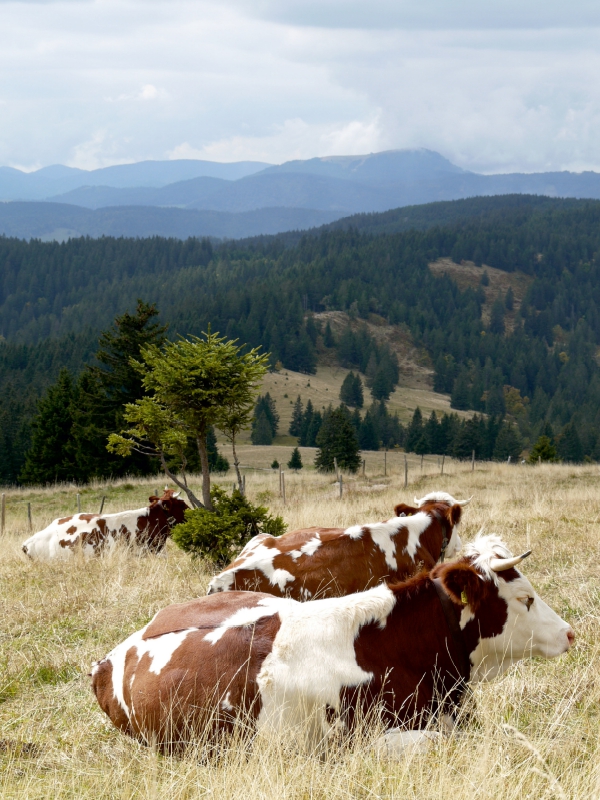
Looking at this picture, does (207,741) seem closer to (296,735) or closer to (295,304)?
(296,735)

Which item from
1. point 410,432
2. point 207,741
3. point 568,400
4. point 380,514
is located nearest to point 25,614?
point 207,741

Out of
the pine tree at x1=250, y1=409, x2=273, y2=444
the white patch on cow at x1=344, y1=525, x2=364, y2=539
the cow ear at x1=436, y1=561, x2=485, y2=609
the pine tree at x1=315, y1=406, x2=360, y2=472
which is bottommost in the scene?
the pine tree at x1=250, y1=409, x2=273, y2=444

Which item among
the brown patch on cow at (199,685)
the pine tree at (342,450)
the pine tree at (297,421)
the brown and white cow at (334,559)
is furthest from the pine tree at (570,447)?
the brown patch on cow at (199,685)

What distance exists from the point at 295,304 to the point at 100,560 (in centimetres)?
15507

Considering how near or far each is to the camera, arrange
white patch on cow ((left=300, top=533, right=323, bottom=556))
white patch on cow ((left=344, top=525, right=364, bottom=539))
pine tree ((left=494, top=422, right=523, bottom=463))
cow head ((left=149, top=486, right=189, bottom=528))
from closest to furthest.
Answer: white patch on cow ((left=300, top=533, right=323, bottom=556))
white patch on cow ((left=344, top=525, right=364, bottom=539))
cow head ((left=149, top=486, right=189, bottom=528))
pine tree ((left=494, top=422, right=523, bottom=463))

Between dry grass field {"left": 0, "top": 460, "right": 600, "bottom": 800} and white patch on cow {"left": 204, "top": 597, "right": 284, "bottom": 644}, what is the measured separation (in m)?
0.70

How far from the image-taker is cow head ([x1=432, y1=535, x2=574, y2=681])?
4.86 m

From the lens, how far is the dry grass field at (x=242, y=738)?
3.71 m

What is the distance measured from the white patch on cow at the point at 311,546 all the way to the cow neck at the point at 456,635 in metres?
3.12

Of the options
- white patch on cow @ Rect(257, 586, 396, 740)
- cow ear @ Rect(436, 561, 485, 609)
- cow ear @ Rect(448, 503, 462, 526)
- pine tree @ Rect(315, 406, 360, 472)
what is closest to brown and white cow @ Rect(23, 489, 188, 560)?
cow ear @ Rect(448, 503, 462, 526)

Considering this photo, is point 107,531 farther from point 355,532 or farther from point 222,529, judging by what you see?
point 355,532

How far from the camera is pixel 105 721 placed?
500cm

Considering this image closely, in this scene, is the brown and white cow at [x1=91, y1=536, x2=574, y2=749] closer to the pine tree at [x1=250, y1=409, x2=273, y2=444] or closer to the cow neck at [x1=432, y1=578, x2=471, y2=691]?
the cow neck at [x1=432, y1=578, x2=471, y2=691]

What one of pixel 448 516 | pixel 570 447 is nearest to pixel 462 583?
pixel 448 516
